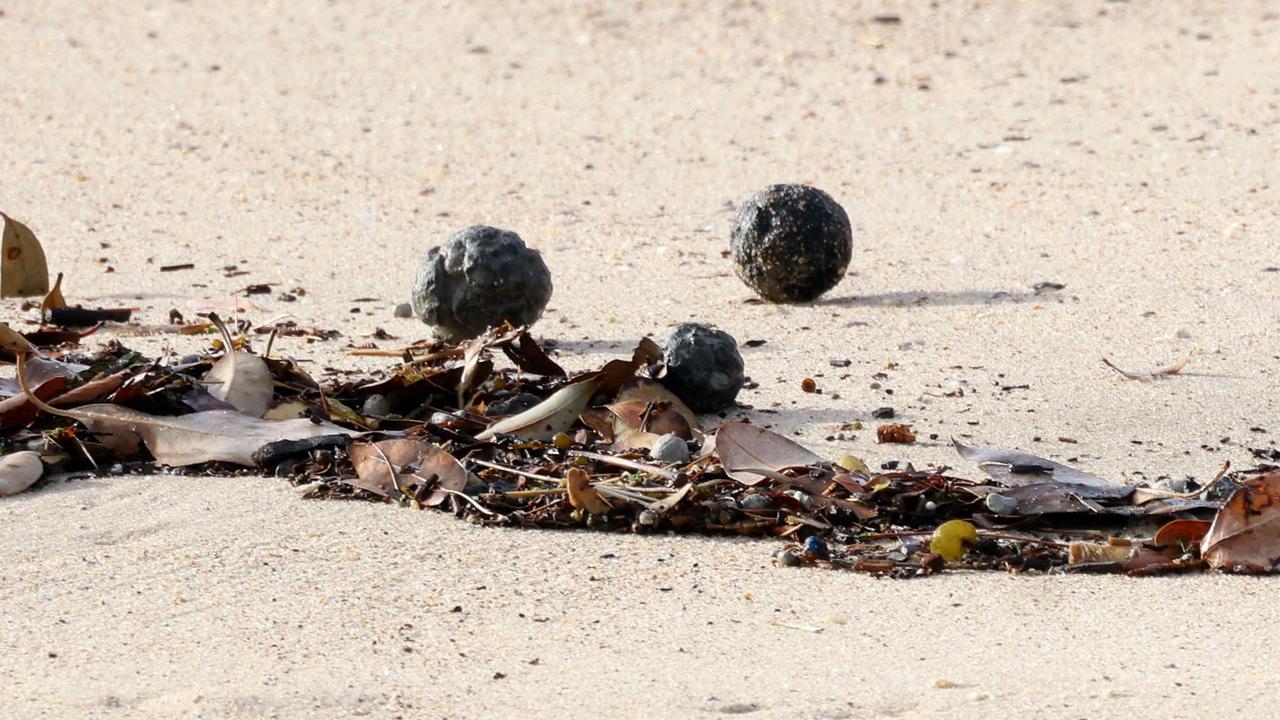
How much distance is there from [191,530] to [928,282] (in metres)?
3.80

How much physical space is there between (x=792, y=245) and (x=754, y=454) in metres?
2.39

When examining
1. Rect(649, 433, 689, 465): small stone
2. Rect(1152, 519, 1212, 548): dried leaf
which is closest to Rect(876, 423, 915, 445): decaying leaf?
Rect(649, 433, 689, 465): small stone

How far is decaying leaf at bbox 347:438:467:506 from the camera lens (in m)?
3.82

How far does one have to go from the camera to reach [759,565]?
347 centimetres

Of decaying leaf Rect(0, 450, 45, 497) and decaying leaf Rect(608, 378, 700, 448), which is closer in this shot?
decaying leaf Rect(0, 450, 45, 497)

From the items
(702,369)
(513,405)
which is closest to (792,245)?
(702,369)

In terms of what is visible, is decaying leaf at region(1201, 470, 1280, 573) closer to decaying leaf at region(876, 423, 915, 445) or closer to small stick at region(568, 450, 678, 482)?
decaying leaf at region(876, 423, 915, 445)

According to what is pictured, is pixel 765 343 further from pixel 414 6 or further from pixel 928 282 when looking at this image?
pixel 414 6

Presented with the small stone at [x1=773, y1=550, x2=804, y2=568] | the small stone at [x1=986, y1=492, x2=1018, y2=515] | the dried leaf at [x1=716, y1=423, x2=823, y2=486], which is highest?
the dried leaf at [x1=716, y1=423, x2=823, y2=486]

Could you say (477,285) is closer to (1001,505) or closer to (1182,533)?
(1001,505)

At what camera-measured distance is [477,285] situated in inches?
216

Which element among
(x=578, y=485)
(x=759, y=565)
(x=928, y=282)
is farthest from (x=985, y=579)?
(x=928, y=282)

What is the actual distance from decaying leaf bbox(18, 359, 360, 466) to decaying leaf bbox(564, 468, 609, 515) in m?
0.73

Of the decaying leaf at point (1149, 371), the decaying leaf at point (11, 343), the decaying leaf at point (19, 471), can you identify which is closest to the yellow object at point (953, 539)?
the decaying leaf at point (1149, 371)
